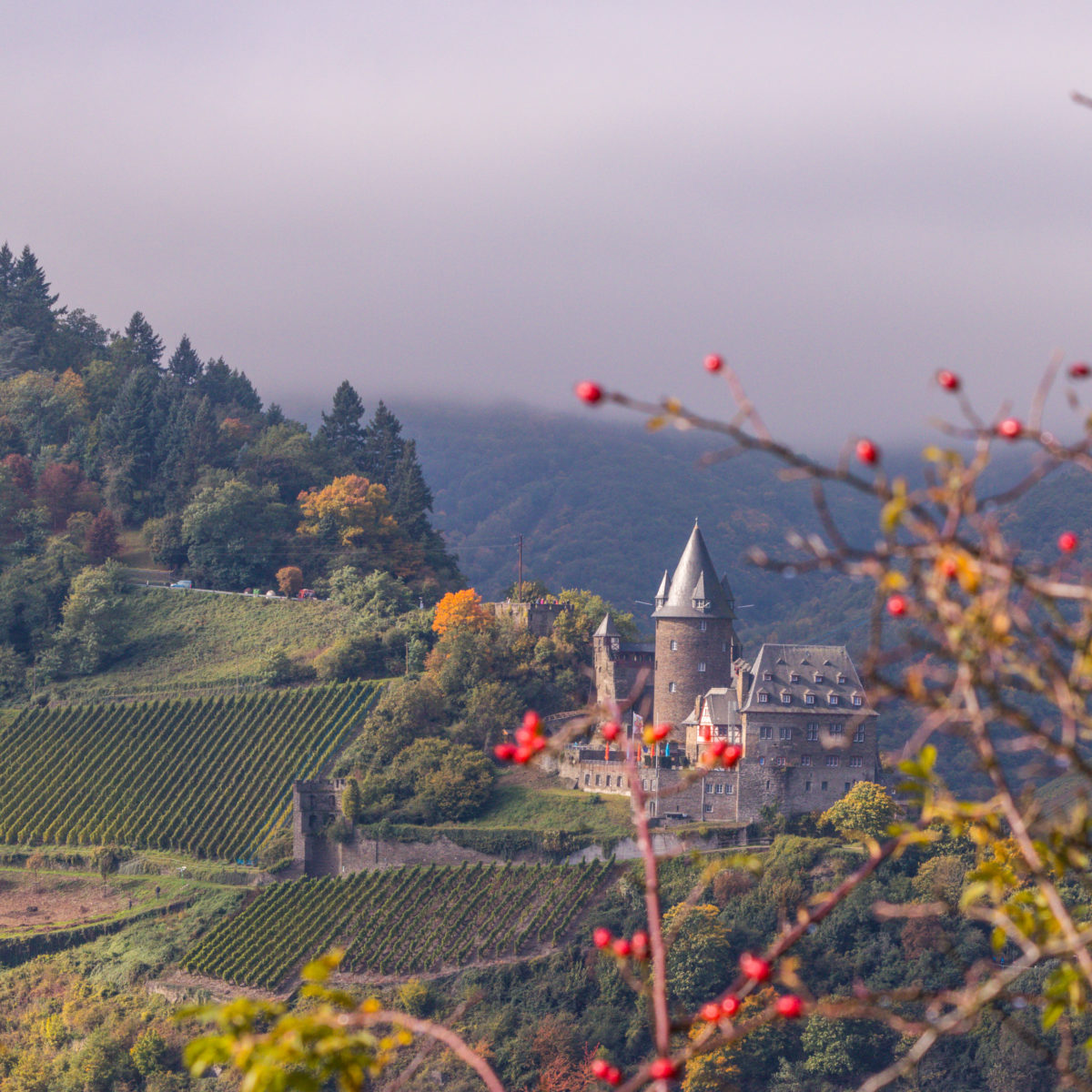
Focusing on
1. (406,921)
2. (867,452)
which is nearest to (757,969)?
(867,452)

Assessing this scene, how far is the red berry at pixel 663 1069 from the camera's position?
6312 millimetres

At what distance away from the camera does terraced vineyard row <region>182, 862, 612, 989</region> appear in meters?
49.6

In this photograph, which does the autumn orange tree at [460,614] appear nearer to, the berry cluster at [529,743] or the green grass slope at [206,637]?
the green grass slope at [206,637]

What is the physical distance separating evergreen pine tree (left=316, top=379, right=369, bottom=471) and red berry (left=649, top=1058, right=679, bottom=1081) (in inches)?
3004

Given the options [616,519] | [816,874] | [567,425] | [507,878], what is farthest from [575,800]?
[567,425]

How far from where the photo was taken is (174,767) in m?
62.5

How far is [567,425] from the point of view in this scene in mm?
199000

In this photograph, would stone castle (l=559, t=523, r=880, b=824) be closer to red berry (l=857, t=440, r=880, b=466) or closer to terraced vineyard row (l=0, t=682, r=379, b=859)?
terraced vineyard row (l=0, t=682, r=379, b=859)

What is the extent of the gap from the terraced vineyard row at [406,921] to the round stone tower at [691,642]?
673 cm

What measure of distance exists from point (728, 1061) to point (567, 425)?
15613cm

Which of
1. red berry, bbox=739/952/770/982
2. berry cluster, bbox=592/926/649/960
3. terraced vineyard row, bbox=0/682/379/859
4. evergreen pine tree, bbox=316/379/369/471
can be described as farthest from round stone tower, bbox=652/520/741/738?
red berry, bbox=739/952/770/982

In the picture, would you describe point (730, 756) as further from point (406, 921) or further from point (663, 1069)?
point (406, 921)

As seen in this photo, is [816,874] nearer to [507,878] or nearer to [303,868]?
[507,878]

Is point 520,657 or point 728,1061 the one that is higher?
point 520,657
